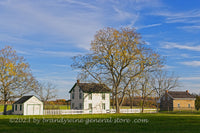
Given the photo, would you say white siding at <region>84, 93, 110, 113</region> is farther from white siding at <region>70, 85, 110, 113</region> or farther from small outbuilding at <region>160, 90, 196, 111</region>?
small outbuilding at <region>160, 90, 196, 111</region>

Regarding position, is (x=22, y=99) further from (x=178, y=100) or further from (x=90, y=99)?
(x=178, y=100)

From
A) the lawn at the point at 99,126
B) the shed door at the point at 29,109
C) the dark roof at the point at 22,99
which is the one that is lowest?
the shed door at the point at 29,109

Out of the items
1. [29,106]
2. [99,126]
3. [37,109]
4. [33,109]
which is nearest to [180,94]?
[37,109]

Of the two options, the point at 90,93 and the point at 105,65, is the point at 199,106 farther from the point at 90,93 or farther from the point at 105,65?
the point at 105,65

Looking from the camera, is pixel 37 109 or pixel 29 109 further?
pixel 37 109

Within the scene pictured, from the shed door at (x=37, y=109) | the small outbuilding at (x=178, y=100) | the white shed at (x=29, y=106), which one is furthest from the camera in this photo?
the small outbuilding at (x=178, y=100)

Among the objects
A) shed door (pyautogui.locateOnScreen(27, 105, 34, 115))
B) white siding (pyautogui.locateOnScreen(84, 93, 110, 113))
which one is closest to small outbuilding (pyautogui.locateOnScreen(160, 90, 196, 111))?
white siding (pyautogui.locateOnScreen(84, 93, 110, 113))

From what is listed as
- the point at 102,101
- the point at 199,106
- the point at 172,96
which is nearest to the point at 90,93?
the point at 102,101

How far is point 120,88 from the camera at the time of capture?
47500 millimetres

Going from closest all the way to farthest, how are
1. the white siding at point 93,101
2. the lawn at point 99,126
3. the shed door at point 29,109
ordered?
the lawn at point 99,126, the shed door at point 29,109, the white siding at point 93,101

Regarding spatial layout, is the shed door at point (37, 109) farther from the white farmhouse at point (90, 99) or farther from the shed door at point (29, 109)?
the white farmhouse at point (90, 99)

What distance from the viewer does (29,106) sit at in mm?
47938

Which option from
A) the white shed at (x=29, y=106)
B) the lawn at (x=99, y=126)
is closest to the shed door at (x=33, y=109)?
the white shed at (x=29, y=106)

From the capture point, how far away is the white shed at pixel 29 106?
47375mm
